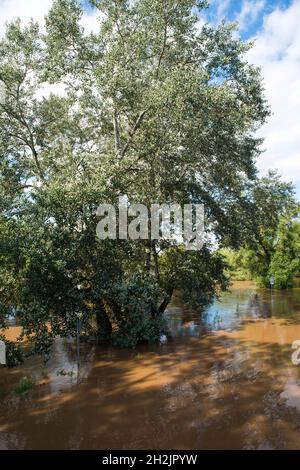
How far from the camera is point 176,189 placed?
1745 centimetres

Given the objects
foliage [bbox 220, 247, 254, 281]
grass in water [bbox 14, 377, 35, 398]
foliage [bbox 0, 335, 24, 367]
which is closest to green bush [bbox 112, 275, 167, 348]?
foliage [bbox 0, 335, 24, 367]

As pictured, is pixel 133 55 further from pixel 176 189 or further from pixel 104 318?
pixel 104 318

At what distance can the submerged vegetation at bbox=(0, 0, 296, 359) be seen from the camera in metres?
12.7

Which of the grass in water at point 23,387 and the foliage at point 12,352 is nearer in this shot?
the grass in water at point 23,387

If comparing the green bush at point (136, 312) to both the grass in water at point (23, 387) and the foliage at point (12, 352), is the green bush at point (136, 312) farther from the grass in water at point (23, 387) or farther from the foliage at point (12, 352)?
the grass in water at point (23, 387)

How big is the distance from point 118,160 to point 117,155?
4.98 feet

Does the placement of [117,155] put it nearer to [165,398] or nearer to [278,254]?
[165,398]

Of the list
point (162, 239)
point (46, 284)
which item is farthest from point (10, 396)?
point (162, 239)

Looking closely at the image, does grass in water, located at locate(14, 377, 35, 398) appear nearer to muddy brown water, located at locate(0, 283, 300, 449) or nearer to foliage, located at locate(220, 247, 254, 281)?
muddy brown water, located at locate(0, 283, 300, 449)

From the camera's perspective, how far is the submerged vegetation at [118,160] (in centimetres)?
1272

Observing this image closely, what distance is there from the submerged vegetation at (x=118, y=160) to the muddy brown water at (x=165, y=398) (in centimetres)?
145

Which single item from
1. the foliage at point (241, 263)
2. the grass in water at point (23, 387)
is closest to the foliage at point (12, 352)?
the grass in water at point (23, 387)

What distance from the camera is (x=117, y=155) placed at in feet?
53.7

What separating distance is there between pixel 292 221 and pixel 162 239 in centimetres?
2257
